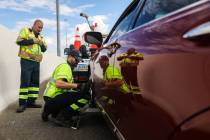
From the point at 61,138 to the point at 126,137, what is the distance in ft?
8.38

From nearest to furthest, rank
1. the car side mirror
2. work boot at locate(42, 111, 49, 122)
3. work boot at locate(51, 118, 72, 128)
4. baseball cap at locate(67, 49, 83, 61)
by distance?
the car side mirror
work boot at locate(51, 118, 72, 128)
baseball cap at locate(67, 49, 83, 61)
work boot at locate(42, 111, 49, 122)

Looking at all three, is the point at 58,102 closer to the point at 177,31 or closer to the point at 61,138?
the point at 61,138

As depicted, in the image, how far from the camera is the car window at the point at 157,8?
6.57ft

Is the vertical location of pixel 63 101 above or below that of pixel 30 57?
below

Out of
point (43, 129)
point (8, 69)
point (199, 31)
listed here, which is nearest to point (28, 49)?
point (8, 69)

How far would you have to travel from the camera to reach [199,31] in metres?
1.54

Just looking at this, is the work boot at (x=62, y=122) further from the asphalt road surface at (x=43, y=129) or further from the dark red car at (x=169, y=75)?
the dark red car at (x=169, y=75)

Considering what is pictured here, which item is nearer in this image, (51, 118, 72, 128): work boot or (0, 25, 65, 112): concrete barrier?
(51, 118, 72, 128): work boot

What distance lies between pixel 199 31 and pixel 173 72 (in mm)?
253

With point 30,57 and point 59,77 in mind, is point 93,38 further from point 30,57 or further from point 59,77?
point 30,57

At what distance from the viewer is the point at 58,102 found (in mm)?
6012

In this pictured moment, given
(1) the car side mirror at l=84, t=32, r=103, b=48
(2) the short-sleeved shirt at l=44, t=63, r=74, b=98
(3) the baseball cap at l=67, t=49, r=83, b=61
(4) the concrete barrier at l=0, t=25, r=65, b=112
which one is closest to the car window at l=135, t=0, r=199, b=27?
(1) the car side mirror at l=84, t=32, r=103, b=48

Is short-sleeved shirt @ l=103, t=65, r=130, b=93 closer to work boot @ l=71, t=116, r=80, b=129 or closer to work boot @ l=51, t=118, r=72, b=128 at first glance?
work boot @ l=71, t=116, r=80, b=129

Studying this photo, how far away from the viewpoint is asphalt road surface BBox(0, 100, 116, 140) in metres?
5.20
